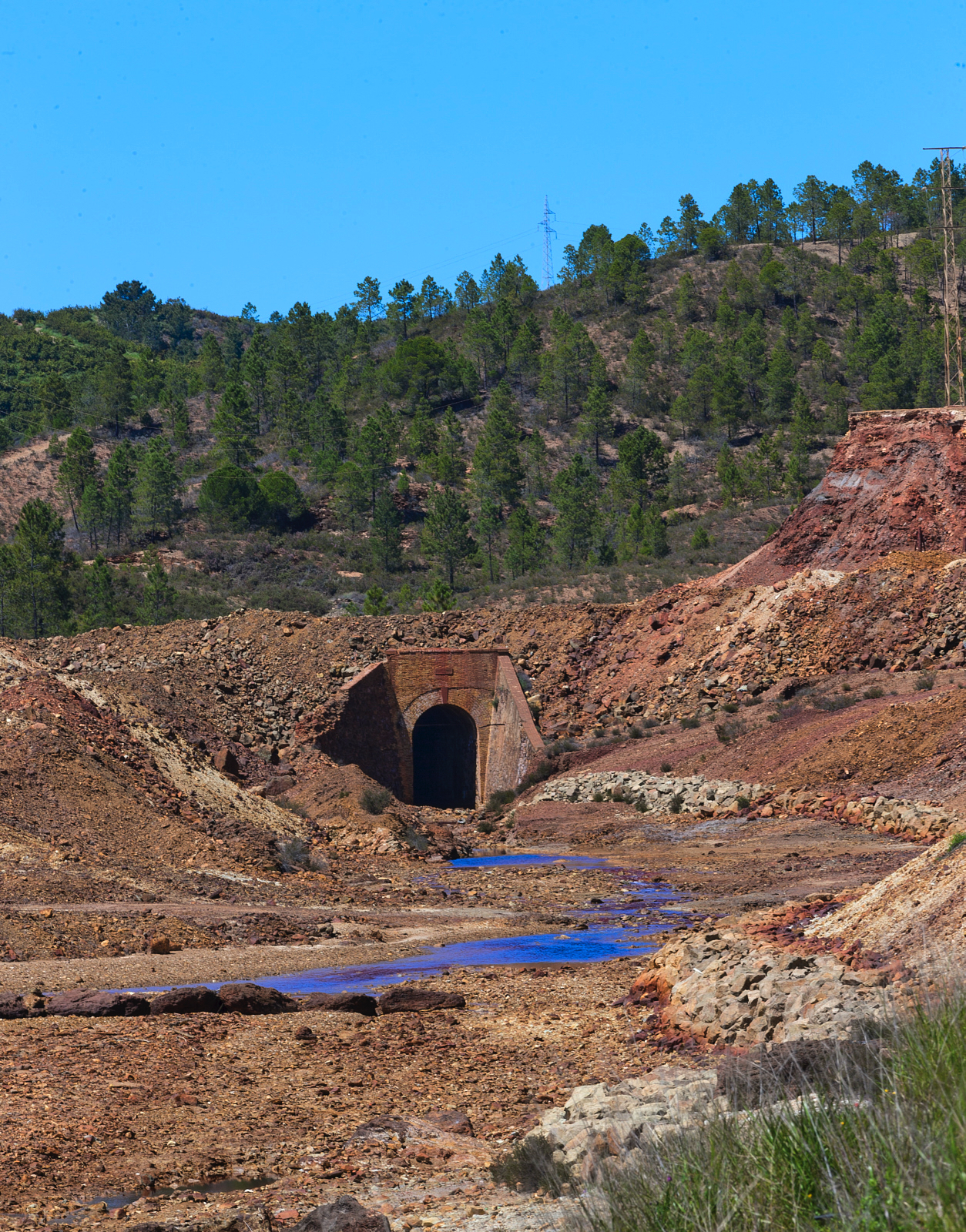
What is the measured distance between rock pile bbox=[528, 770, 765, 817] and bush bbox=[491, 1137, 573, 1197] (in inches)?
843

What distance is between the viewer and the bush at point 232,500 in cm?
7581

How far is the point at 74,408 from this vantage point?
98.4 meters

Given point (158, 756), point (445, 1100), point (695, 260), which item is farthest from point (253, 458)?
point (445, 1100)

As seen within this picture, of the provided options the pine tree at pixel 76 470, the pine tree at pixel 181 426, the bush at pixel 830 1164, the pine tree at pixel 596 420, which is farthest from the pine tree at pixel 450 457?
the bush at pixel 830 1164

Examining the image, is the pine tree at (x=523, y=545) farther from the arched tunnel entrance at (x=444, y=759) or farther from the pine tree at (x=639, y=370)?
the arched tunnel entrance at (x=444, y=759)

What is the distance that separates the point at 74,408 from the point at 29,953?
90.3m

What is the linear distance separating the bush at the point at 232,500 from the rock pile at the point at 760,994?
6725 centimetres

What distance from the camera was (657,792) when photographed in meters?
30.7

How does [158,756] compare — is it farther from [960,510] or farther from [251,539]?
[251,539]

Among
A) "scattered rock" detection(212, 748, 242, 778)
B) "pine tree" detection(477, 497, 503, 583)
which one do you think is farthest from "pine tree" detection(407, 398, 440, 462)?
"scattered rock" detection(212, 748, 242, 778)

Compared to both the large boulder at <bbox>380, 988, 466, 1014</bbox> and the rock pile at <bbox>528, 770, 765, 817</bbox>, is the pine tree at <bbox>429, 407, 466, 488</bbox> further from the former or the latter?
the large boulder at <bbox>380, 988, 466, 1014</bbox>

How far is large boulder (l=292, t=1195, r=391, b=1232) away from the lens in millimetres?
5723

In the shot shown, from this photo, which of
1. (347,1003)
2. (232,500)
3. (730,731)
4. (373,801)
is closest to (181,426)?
(232,500)

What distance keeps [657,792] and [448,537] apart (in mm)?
38355
